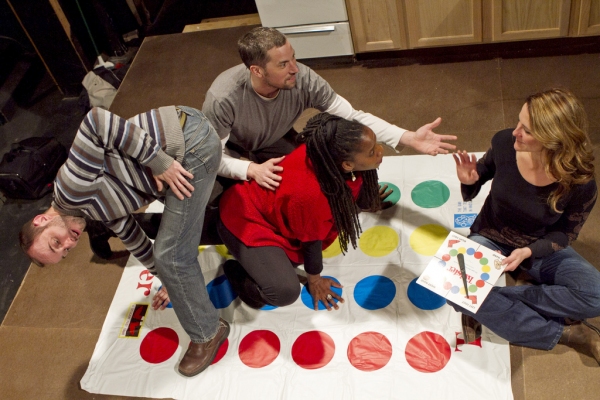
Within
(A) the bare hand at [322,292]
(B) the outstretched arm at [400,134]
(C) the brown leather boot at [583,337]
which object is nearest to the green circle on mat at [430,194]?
(B) the outstretched arm at [400,134]

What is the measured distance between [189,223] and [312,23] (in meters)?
1.62

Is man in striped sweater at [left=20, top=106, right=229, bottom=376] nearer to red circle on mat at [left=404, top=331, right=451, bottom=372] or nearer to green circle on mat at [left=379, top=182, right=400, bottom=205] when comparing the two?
red circle on mat at [left=404, top=331, right=451, bottom=372]

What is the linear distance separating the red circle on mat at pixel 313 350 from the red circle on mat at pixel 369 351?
3.1 inches

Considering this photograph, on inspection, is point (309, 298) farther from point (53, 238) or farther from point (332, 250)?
point (53, 238)

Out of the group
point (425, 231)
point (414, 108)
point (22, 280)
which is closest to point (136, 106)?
point (22, 280)

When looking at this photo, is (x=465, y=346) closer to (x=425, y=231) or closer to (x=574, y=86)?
(x=425, y=231)

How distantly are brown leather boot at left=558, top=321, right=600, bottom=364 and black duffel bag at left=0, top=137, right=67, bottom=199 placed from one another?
2.47 m

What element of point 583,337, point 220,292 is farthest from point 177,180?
point 583,337

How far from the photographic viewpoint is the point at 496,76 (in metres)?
2.98

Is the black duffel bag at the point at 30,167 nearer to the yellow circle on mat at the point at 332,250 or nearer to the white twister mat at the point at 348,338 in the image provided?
the white twister mat at the point at 348,338

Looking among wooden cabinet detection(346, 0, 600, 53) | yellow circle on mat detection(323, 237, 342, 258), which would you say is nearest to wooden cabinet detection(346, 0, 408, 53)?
wooden cabinet detection(346, 0, 600, 53)

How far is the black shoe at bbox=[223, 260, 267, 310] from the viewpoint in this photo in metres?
2.14

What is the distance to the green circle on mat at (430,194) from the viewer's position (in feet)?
7.92

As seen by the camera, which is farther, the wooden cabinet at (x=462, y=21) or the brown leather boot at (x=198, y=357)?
the wooden cabinet at (x=462, y=21)
